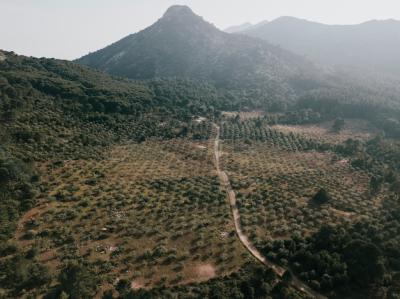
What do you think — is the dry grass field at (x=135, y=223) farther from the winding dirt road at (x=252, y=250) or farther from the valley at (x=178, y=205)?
the winding dirt road at (x=252, y=250)

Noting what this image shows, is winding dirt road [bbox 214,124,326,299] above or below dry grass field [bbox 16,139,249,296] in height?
below

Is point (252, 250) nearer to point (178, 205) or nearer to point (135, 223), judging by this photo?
point (178, 205)

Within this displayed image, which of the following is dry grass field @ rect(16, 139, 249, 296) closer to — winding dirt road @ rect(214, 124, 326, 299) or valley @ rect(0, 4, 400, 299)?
valley @ rect(0, 4, 400, 299)

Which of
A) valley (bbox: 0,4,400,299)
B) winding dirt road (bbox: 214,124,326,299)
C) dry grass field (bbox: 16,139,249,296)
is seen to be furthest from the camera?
dry grass field (bbox: 16,139,249,296)

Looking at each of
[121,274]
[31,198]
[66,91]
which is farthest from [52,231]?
[66,91]

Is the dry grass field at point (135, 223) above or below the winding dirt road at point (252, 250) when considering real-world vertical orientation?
above

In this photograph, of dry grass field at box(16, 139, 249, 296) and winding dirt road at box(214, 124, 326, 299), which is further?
dry grass field at box(16, 139, 249, 296)

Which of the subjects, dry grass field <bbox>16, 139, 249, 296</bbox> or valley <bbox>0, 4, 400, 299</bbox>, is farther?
dry grass field <bbox>16, 139, 249, 296</bbox>

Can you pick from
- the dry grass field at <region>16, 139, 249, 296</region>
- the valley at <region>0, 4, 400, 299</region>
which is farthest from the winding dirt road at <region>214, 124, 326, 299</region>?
the dry grass field at <region>16, 139, 249, 296</region>

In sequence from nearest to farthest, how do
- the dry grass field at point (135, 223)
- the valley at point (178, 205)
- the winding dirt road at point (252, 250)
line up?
the winding dirt road at point (252, 250)
the valley at point (178, 205)
the dry grass field at point (135, 223)

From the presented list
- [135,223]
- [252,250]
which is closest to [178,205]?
[135,223]

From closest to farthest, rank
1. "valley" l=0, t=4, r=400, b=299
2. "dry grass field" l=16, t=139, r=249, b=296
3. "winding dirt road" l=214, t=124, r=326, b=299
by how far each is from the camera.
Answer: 1. "winding dirt road" l=214, t=124, r=326, b=299
2. "valley" l=0, t=4, r=400, b=299
3. "dry grass field" l=16, t=139, r=249, b=296

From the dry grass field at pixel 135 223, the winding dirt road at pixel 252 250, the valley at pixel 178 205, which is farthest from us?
A: the dry grass field at pixel 135 223

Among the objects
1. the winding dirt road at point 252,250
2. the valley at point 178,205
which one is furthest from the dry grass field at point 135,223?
the winding dirt road at point 252,250
